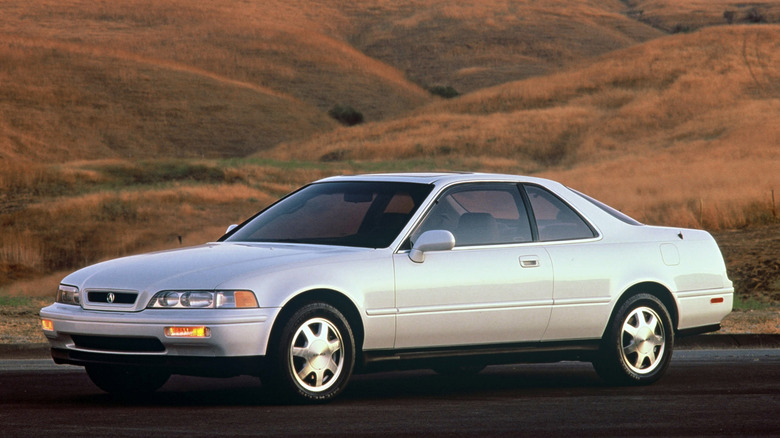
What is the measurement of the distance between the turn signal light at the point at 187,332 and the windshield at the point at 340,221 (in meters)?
1.39

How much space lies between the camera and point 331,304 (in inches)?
355

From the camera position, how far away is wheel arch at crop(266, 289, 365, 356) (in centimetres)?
874

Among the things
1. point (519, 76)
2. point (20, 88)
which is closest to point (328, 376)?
point (20, 88)

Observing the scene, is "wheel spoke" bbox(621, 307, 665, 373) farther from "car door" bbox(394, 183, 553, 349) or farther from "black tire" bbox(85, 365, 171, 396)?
"black tire" bbox(85, 365, 171, 396)

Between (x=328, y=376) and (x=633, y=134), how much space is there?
2731 inches

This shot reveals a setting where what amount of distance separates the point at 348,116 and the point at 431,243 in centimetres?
10941

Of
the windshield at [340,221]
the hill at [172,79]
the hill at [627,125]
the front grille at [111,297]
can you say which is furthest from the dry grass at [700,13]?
the front grille at [111,297]

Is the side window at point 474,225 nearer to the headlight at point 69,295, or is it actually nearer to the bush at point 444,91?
the headlight at point 69,295

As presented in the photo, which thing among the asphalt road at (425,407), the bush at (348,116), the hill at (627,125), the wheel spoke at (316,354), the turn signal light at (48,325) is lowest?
the asphalt road at (425,407)

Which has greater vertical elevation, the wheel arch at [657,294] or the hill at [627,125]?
the hill at [627,125]

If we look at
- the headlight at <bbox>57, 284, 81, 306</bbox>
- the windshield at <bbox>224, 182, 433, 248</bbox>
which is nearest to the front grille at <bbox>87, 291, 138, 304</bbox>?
the headlight at <bbox>57, 284, 81, 306</bbox>

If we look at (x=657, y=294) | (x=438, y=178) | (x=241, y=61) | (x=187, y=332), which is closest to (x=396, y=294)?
(x=438, y=178)

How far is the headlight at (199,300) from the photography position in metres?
8.59

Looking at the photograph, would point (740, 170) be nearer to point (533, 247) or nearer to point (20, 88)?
point (533, 247)
